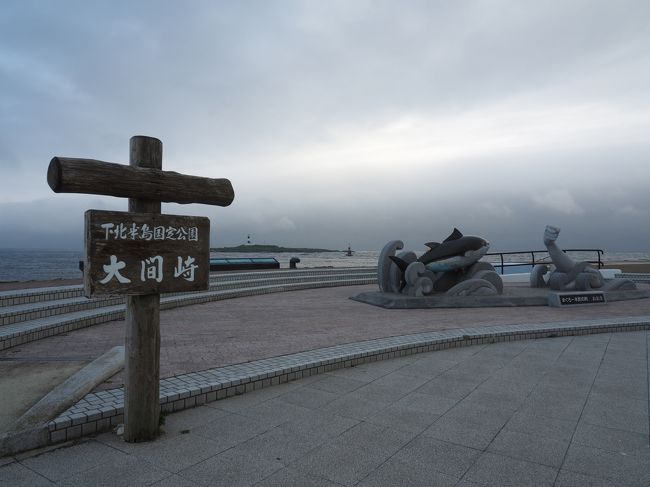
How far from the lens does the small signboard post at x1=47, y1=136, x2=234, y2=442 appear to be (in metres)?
3.25

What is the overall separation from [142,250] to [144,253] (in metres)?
0.03

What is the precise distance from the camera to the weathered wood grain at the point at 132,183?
3096mm

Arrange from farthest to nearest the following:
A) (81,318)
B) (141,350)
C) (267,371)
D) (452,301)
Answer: (452,301) → (81,318) → (267,371) → (141,350)

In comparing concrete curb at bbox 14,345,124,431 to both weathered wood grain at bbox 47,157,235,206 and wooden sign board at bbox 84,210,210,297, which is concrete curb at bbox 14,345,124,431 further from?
weathered wood grain at bbox 47,157,235,206

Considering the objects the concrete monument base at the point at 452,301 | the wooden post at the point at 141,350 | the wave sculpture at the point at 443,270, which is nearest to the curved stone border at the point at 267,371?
the wooden post at the point at 141,350

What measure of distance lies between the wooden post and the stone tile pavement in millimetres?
172

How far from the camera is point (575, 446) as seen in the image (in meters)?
3.56

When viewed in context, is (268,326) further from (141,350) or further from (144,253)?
(144,253)

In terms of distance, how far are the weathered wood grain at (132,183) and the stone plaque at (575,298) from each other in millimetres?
10054

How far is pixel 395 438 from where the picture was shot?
12.1 ft

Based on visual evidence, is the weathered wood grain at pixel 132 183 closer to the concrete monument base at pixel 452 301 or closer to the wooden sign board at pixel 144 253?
the wooden sign board at pixel 144 253

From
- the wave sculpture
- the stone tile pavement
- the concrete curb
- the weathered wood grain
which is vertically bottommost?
the stone tile pavement

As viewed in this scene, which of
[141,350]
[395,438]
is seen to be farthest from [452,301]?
[141,350]

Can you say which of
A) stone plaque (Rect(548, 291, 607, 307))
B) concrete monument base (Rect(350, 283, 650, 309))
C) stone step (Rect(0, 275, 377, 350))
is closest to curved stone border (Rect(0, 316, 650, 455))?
stone plaque (Rect(548, 291, 607, 307))
